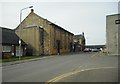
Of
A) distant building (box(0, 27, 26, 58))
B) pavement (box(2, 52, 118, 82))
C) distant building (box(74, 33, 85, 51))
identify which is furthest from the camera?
distant building (box(74, 33, 85, 51))

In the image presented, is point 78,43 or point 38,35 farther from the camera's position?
point 78,43

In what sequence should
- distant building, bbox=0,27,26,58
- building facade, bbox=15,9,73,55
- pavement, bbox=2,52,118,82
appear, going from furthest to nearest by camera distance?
building facade, bbox=15,9,73,55, distant building, bbox=0,27,26,58, pavement, bbox=2,52,118,82

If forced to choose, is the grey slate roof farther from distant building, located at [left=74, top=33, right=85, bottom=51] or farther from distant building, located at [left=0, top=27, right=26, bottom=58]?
distant building, located at [left=74, top=33, right=85, bottom=51]

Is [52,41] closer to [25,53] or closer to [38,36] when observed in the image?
[38,36]

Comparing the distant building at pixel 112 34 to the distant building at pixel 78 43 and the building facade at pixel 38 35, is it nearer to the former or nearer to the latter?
the building facade at pixel 38 35

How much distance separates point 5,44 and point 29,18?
17.8 meters

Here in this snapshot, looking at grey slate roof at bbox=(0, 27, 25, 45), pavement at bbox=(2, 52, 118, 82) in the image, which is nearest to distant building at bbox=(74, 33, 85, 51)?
grey slate roof at bbox=(0, 27, 25, 45)

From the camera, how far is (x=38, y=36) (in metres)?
52.9

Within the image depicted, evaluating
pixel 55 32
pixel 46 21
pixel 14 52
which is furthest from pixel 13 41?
pixel 55 32

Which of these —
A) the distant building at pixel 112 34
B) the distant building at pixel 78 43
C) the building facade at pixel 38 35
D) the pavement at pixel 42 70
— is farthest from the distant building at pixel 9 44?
the distant building at pixel 78 43

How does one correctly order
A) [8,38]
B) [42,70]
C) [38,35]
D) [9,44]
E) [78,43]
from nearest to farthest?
[42,70], [9,44], [8,38], [38,35], [78,43]

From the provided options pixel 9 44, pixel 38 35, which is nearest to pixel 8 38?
pixel 9 44

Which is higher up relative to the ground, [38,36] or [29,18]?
[29,18]

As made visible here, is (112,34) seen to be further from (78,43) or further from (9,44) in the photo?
(78,43)
